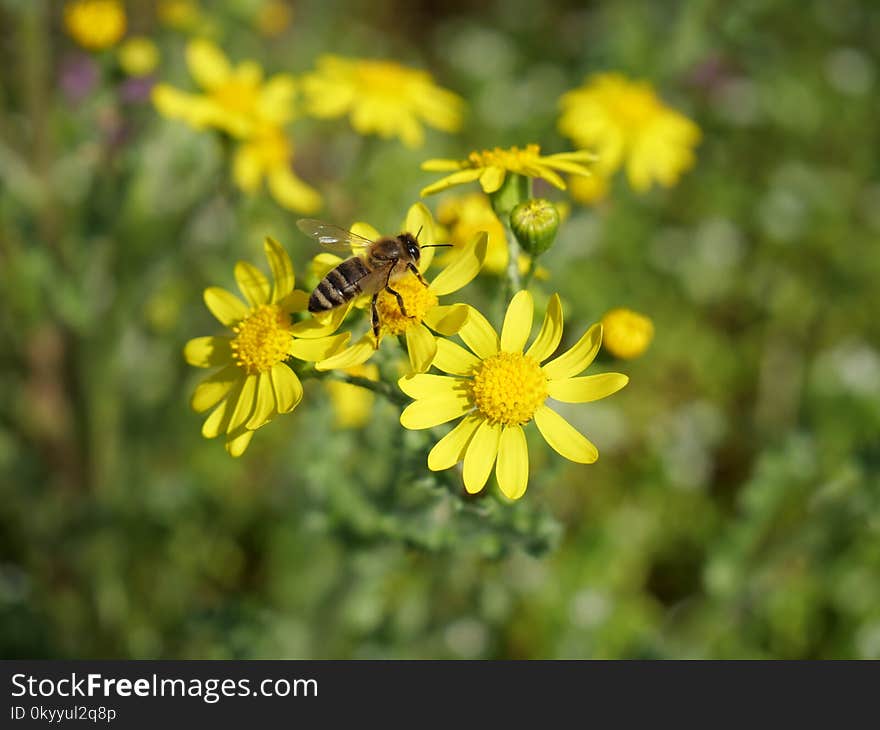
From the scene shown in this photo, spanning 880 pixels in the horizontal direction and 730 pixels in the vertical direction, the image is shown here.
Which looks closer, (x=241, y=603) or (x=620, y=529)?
(x=241, y=603)

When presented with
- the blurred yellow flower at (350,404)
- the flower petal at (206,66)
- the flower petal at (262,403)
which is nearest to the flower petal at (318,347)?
the flower petal at (262,403)

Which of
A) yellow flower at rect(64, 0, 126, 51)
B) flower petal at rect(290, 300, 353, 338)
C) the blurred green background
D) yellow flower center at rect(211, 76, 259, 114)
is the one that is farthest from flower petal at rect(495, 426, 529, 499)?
yellow flower at rect(64, 0, 126, 51)

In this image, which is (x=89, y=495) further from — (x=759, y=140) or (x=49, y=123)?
(x=759, y=140)

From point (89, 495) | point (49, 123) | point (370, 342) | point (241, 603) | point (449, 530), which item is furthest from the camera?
point (89, 495)

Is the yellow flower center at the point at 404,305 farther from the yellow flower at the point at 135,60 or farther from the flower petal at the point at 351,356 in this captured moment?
the yellow flower at the point at 135,60

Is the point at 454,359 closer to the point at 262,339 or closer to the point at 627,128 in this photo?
the point at 262,339

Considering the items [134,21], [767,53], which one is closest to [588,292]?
[767,53]

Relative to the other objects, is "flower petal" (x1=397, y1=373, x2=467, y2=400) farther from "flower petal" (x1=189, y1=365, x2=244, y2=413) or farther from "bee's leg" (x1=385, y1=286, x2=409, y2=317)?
"flower petal" (x1=189, y1=365, x2=244, y2=413)
